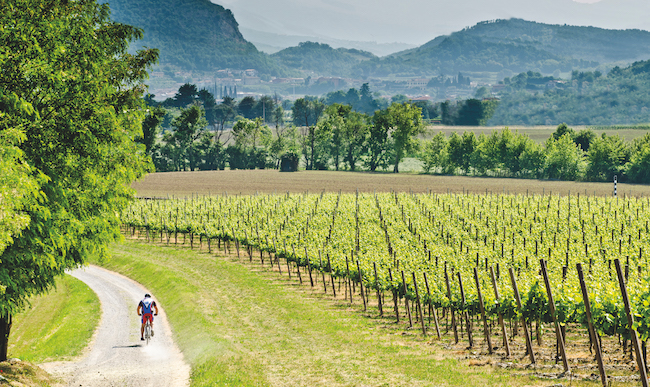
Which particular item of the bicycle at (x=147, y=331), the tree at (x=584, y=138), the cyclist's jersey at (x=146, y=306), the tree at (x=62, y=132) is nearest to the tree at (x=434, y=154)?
the tree at (x=584, y=138)

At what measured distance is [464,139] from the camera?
119625mm

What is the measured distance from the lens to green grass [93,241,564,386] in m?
19.1

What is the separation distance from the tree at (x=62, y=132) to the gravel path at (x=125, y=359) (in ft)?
8.44

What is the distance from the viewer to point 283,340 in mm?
24875

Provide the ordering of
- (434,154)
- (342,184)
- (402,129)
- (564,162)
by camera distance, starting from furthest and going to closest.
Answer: (402,129) → (434,154) → (564,162) → (342,184)

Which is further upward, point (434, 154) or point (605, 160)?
point (434, 154)

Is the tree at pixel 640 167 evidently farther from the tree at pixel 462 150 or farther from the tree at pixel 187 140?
the tree at pixel 187 140

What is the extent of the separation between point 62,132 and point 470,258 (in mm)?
20744

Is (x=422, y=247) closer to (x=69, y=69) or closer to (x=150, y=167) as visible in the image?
→ (x=150, y=167)

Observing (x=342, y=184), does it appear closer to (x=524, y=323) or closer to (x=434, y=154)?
(x=434, y=154)

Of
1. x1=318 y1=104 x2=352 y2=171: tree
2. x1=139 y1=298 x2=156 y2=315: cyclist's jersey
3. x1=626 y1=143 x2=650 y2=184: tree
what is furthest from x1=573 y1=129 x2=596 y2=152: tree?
x1=139 y1=298 x2=156 y2=315: cyclist's jersey

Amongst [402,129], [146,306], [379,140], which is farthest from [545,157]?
[146,306]

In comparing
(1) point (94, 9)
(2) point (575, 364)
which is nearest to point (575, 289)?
(2) point (575, 364)

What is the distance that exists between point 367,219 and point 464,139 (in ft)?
240
